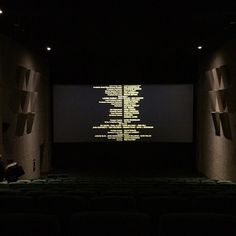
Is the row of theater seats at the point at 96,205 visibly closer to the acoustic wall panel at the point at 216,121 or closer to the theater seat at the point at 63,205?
the theater seat at the point at 63,205

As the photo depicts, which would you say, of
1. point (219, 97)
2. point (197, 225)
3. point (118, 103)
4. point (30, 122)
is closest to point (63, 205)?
point (197, 225)

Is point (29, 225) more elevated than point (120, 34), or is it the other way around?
point (120, 34)

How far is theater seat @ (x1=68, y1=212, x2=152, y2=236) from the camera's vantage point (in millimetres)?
2504

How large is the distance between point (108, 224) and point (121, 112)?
16.2 m

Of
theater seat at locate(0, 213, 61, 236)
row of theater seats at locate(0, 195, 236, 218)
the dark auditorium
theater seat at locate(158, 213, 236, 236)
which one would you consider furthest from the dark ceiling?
theater seat at locate(0, 213, 61, 236)

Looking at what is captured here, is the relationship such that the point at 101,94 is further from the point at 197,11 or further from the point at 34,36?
the point at 197,11

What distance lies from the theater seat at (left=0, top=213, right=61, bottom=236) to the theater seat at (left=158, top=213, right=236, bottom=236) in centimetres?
58

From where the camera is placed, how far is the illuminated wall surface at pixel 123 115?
18.7 meters

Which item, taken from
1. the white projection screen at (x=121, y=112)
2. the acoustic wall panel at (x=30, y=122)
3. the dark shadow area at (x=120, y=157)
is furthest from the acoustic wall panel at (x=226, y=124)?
the acoustic wall panel at (x=30, y=122)

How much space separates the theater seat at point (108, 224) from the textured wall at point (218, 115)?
1112 cm

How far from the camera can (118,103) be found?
736 inches

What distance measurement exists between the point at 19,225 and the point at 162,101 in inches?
659

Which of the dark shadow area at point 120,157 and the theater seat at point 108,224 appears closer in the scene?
the theater seat at point 108,224

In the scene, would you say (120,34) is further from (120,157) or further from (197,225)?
(197,225)
